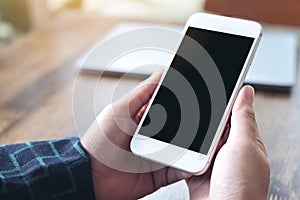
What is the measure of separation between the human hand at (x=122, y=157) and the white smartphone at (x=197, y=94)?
3cm

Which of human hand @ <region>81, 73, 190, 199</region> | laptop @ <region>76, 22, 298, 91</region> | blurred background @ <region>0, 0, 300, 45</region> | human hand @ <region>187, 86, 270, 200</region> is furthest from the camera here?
blurred background @ <region>0, 0, 300, 45</region>

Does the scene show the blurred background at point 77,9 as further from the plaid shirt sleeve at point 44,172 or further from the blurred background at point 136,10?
the plaid shirt sleeve at point 44,172

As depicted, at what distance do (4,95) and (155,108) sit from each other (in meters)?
0.36

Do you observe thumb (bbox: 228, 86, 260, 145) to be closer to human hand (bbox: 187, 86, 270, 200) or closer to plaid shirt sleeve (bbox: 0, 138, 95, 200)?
human hand (bbox: 187, 86, 270, 200)

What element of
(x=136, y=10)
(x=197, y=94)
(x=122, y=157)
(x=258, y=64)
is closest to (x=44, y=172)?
(x=122, y=157)

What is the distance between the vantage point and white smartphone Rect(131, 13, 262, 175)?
1.87 ft

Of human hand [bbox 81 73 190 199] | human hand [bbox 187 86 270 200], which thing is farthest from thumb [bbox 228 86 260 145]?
human hand [bbox 81 73 190 199]

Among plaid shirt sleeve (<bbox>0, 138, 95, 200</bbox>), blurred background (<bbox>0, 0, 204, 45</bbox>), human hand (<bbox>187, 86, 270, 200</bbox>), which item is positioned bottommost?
plaid shirt sleeve (<bbox>0, 138, 95, 200</bbox>)

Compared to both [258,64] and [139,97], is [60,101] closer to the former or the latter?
[139,97]

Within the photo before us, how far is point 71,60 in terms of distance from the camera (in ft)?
3.21

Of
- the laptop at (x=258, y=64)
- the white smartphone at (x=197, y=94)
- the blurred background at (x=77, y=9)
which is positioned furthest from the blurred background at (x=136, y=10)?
the white smartphone at (x=197, y=94)

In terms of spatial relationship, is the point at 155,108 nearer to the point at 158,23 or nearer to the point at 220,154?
the point at 220,154

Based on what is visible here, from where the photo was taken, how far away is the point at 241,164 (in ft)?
1.69

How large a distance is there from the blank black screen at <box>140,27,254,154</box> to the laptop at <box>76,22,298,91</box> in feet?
0.66
